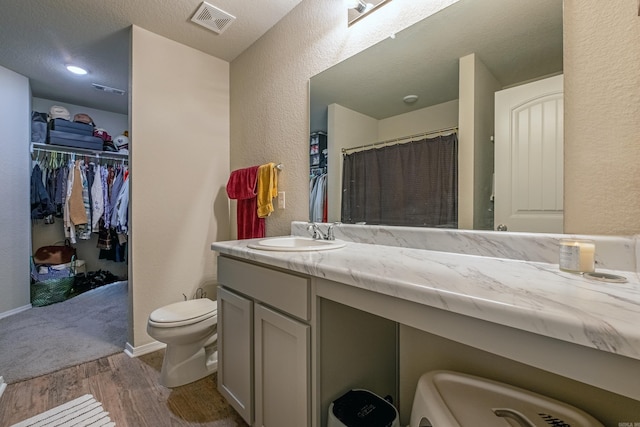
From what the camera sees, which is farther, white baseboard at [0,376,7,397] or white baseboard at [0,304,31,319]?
white baseboard at [0,304,31,319]

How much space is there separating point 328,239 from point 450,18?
1188 mm

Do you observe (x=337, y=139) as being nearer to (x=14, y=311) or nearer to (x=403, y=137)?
(x=403, y=137)

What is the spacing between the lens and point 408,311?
0.70 m

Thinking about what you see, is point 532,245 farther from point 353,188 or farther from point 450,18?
point 450,18

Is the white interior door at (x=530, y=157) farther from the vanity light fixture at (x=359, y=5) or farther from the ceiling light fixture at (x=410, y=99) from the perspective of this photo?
the vanity light fixture at (x=359, y=5)

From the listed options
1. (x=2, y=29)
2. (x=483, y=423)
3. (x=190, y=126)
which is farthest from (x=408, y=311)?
(x=2, y=29)

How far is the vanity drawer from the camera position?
973 millimetres

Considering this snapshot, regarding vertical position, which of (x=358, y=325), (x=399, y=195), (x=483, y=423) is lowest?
(x=483, y=423)

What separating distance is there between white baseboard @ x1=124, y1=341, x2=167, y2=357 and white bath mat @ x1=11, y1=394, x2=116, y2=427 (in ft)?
1.63

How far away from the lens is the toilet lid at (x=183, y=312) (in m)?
1.57

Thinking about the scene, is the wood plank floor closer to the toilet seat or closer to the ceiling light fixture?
the toilet seat

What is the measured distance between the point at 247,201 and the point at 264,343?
129 centimetres

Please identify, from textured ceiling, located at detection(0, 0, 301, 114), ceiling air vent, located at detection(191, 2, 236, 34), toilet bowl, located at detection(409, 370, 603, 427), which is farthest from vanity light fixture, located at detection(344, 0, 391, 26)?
toilet bowl, located at detection(409, 370, 603, 427)

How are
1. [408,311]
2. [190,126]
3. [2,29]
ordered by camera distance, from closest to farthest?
[408,311], [2,29], [190,126]
